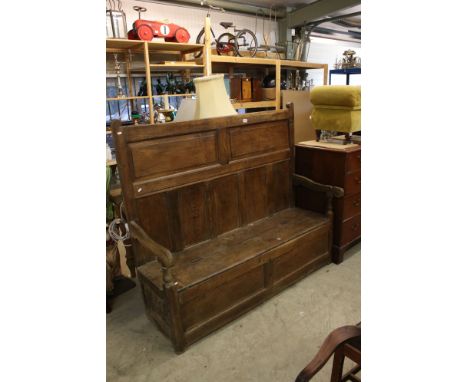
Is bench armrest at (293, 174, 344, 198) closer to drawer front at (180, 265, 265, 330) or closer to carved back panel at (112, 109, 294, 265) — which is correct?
carved back panel at (112, 109, 294, 265)

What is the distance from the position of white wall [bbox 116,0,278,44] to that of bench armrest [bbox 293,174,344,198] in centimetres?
271

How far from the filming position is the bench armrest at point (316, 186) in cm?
257

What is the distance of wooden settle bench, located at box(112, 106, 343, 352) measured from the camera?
189 cm

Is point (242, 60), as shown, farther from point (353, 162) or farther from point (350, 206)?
point (350, 206)

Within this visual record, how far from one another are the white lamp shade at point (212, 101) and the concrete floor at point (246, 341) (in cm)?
139

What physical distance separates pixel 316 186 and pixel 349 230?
1.74 ft

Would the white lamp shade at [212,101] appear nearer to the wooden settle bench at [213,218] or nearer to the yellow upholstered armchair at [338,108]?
the wooden settle bench at [213,218]

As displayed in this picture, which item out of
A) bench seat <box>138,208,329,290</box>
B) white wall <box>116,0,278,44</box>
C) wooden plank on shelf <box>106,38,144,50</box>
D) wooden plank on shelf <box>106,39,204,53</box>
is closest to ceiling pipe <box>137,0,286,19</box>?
white wall <box>116,0,278,44</box>
